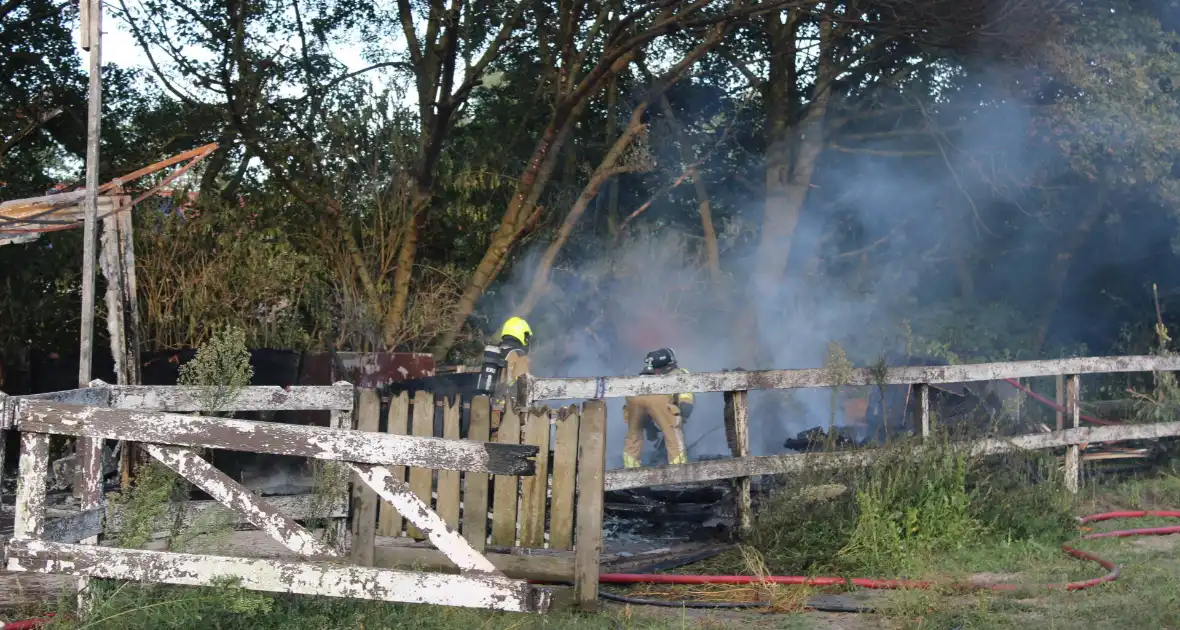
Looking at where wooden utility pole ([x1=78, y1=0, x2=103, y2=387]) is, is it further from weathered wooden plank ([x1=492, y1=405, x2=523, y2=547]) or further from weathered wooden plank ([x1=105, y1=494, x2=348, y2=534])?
weathered wooden plank ([x1=492, y1=405, x2=523, y2=547])

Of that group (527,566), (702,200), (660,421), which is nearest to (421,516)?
(527,566)

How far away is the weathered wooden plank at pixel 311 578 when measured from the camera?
14.1ft

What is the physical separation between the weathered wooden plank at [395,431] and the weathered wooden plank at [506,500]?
516mm

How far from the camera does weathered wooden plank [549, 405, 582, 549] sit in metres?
5.41

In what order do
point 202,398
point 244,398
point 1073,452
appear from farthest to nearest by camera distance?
1. point 1073,452
2. point 244,398
3. point 202,398

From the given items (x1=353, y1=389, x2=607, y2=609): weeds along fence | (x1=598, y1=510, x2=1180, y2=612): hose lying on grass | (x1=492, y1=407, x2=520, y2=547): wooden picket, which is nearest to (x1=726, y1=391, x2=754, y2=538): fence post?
(x1=598, y1=510, x2=1180, y2=612): hose lying on grass

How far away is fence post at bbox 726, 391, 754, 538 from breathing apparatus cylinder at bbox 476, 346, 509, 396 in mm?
2040

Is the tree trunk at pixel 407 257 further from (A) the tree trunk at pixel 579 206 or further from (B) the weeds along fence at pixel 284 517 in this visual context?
(B) the weeds along fence at pixel 284 517

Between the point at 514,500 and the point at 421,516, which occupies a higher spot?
the point at 421,516

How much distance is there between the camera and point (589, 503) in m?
5.34

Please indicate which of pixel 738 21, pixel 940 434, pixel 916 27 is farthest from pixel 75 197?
pixel 916 27

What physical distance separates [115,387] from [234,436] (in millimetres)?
1576

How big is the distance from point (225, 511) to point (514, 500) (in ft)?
4.39

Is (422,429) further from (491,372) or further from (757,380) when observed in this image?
(491,372)
